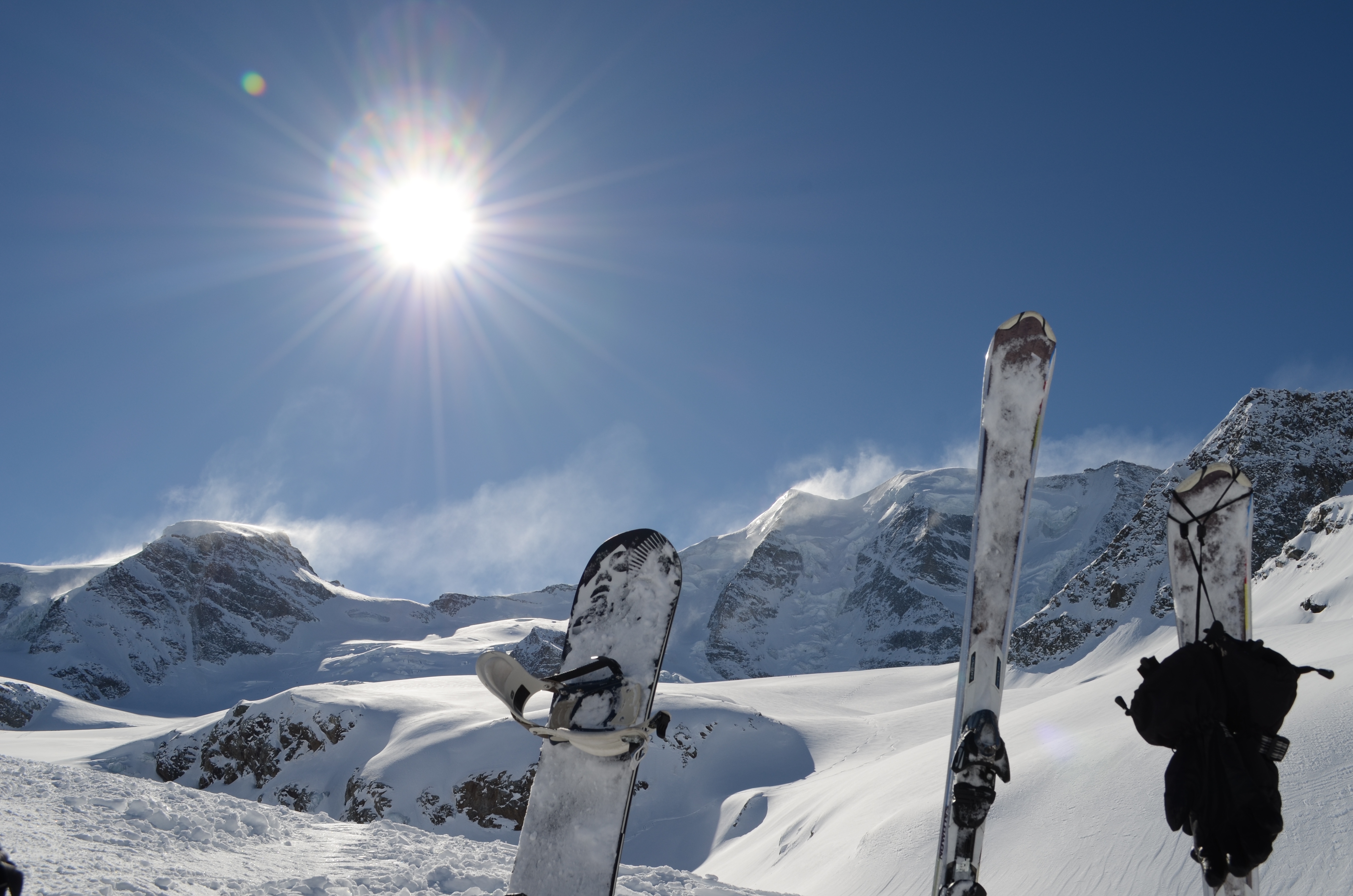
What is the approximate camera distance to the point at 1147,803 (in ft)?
29.5

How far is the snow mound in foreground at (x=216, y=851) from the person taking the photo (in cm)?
646

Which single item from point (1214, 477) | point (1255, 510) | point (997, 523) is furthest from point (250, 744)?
point (1255, 510)

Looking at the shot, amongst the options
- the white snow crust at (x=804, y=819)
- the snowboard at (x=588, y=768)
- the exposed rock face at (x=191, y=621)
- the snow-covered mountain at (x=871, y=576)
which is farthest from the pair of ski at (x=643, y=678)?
the snow-covered mountain at (x=871, y=576)

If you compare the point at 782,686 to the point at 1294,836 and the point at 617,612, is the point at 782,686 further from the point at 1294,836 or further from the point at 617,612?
the point at 617,612

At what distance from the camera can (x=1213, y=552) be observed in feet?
13.0

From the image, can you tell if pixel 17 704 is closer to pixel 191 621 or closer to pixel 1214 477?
pixel 191 621

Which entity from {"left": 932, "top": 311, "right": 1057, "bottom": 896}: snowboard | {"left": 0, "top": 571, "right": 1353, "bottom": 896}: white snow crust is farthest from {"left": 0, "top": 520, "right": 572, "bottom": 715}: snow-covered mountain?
{"left": 932, "top": 311, "right": 1057, "bottom": 896}: snowboard

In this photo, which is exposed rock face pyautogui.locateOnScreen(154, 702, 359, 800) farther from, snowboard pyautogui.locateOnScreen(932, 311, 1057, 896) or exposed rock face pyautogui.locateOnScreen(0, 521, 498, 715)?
exposed rock face pyautogui.locateOnScreen(0, 521, 498, 715)

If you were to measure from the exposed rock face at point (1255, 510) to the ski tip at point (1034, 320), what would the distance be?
208 ft

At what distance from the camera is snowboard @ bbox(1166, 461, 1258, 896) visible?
3.88 meters

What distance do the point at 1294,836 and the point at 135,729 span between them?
84888mm

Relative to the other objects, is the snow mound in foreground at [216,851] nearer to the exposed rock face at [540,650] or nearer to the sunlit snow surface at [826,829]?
the sunlit snow surface at [826,829]

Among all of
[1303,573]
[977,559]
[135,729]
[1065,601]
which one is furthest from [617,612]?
[135,729]

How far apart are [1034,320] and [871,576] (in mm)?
162594
